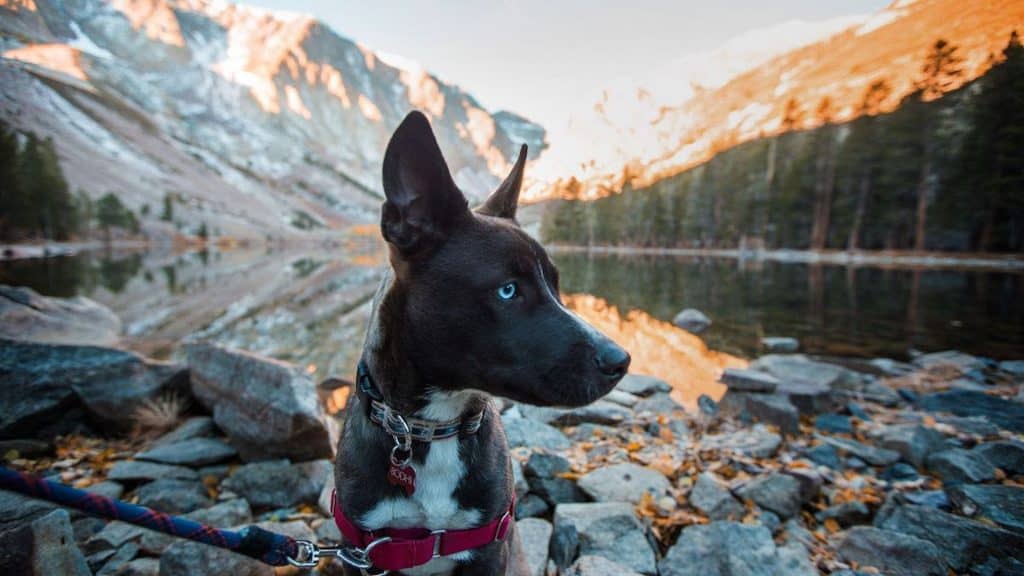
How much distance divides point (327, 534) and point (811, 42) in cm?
19090

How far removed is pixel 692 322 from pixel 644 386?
8.16 meters

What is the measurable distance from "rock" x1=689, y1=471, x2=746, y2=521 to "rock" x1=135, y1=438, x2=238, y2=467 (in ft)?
19.1

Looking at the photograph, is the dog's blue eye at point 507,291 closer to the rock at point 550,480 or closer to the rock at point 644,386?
the rock at point 550,480

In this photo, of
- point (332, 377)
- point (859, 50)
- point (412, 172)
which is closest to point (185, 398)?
point (332, 377)

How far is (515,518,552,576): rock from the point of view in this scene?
12.7 ft

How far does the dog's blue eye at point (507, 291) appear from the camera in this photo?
2.47 meters

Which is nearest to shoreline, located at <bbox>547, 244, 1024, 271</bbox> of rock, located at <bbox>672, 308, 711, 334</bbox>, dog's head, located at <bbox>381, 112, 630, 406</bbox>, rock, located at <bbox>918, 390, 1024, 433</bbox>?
rock, located at <bbox>672, 308, 711, 334</bbox>

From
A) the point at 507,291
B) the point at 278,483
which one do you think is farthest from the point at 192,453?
the point at 507,291

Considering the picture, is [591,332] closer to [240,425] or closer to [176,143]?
[240,425]

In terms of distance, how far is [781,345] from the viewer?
13797 mm

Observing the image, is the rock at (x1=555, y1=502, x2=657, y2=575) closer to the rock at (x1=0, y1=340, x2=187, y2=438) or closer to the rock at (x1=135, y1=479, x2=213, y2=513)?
the rock at (x1=135, y1=479, x2=213, y2=513)

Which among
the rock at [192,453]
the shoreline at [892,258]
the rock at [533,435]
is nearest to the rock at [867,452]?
the rock at [533,435]

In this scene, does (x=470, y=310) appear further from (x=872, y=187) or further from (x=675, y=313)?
(x=872, y=187)

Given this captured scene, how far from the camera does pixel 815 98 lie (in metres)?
93.8
